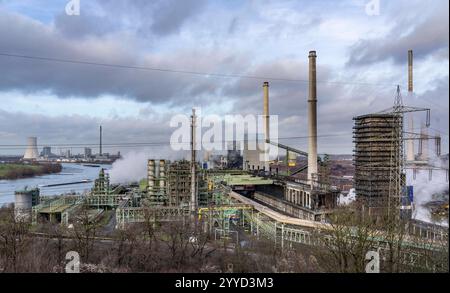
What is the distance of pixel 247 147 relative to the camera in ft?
64.2

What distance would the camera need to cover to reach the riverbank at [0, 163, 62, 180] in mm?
11976

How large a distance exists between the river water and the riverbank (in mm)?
345

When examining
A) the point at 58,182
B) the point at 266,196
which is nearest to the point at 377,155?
the point at 266,196

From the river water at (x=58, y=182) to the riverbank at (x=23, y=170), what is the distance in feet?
1.13

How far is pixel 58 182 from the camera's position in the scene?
16.9m

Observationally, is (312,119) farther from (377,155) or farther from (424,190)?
(424,190)

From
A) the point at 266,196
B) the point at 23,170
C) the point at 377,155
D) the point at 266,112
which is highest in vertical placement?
the point at 266,112

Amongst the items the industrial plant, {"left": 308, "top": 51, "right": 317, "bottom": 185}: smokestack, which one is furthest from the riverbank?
{"left": 308, "top": 51, "right": 317, "bottom": 185}: smokestack

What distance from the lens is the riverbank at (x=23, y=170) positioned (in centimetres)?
1198

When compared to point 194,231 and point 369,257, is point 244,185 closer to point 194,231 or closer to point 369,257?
point 194,231

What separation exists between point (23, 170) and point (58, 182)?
420 cm

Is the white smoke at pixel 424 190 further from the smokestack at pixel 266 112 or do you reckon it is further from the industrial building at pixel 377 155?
the smokestack at pixel 266 112
